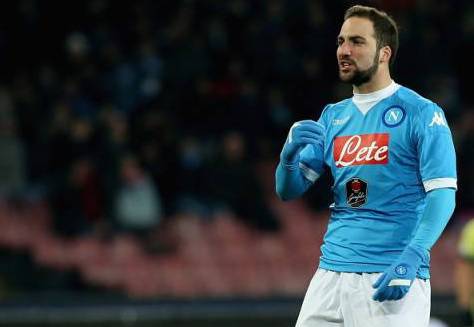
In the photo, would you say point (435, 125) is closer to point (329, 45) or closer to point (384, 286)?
point (384, 286)

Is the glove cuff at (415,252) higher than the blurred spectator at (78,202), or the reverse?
the glove cuff at (415,252)

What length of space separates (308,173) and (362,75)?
1.75 feet

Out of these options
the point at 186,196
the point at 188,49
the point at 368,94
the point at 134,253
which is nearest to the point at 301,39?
the point at 188,49

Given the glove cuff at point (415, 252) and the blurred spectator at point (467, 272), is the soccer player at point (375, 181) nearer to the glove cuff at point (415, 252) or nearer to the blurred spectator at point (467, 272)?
the glove cuff at point (415, 252)

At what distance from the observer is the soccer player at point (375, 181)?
163 inches

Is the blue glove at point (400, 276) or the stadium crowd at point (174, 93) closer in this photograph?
the blue glove at point (400, 276)

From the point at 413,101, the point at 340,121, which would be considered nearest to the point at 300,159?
the point at 340,121

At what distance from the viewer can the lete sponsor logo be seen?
4273mm

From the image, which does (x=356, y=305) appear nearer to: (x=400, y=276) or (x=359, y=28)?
(x=400, y=276)

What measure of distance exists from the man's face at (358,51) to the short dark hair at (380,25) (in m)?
0.03

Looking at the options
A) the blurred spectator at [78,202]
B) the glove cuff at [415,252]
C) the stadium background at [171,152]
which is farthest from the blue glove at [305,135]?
the blurred spectator at [78,202]

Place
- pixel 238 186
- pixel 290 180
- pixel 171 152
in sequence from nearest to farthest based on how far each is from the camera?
pixel 290 180 → pixel 238 186 → pixel 171 152

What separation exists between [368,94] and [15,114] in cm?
717

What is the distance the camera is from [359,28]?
14.2 feet
